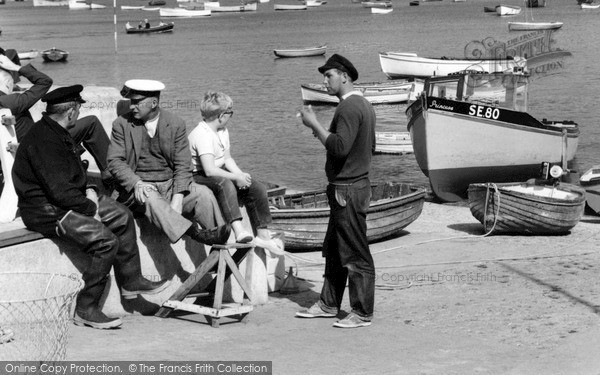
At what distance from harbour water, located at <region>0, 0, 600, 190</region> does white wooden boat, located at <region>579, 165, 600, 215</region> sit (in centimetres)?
692

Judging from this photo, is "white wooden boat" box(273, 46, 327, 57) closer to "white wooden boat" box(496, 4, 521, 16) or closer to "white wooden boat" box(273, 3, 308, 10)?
"white wooden boat" box(496, 4, 521, 16)

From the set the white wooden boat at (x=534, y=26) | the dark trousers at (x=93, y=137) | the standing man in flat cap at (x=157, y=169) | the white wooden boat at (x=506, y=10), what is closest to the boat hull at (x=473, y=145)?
the dark trousers at (x=93, y=137)

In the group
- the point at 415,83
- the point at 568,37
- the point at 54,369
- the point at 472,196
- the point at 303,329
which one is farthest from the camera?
the point at 568,37

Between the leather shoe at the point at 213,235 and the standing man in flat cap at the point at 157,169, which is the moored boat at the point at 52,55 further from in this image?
the leather shoe at the point at 213,235

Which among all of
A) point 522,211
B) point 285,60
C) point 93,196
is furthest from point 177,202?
point 285,60

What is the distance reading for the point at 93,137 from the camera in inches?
363

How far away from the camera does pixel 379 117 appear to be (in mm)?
40469

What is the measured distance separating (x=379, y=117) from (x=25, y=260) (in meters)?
33.2

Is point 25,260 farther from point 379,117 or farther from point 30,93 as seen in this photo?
point 379,117

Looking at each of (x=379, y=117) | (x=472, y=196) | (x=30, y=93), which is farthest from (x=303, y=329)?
(x=379, y=117)

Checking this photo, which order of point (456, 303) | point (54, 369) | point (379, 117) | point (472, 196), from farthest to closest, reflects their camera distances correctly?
point (379, 117) < point (472, 196) < point (456, 303) < point (54, 369)

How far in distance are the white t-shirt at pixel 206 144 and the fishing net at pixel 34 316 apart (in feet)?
5.81

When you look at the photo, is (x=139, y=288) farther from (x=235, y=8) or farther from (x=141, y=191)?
(x=235, y=8)

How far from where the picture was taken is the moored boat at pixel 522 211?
47.1 ft
